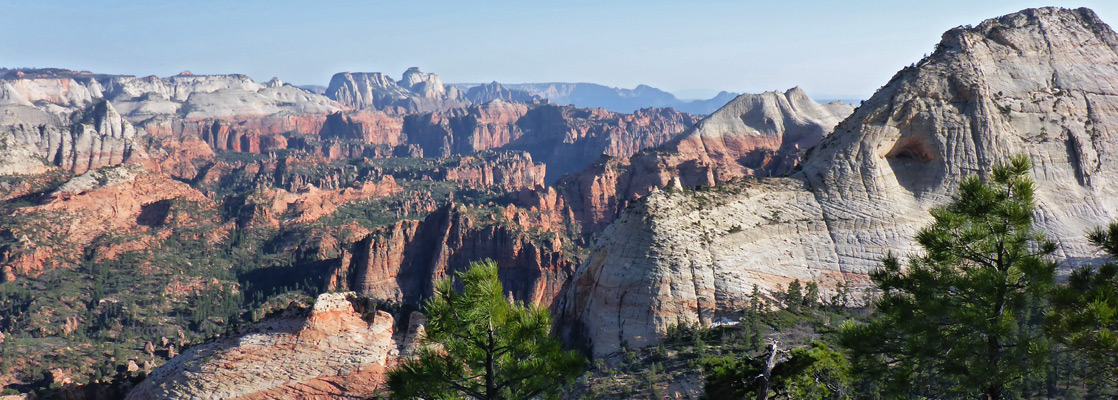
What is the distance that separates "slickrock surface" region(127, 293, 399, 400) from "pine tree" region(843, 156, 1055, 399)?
20.3 meters

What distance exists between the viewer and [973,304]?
16.8 m

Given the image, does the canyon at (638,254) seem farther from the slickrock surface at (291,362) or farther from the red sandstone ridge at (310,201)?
the red sandstone ridge at (310,201)

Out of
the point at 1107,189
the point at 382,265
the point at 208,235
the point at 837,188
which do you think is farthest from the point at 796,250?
the point at 208,235

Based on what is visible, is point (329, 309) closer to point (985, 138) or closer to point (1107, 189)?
point (985, 138)

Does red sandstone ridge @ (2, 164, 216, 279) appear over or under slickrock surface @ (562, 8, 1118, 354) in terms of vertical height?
under

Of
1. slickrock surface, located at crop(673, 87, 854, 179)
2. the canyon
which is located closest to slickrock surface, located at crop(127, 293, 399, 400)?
the canyon

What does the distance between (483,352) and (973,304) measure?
12620 mm

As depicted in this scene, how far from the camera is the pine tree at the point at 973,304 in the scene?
1597cm

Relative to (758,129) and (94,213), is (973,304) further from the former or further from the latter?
(94,213)

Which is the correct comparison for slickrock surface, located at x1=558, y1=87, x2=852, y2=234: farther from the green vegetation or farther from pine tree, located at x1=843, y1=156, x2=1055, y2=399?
pine tree, located at x1=843, y1=156, x2=1055, y2=399

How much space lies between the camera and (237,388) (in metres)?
27.7

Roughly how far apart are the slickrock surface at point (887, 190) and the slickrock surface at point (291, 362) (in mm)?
13230

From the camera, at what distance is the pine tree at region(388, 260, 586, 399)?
57.5 ft

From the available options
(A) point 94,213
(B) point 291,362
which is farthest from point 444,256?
(B) point 291,362
